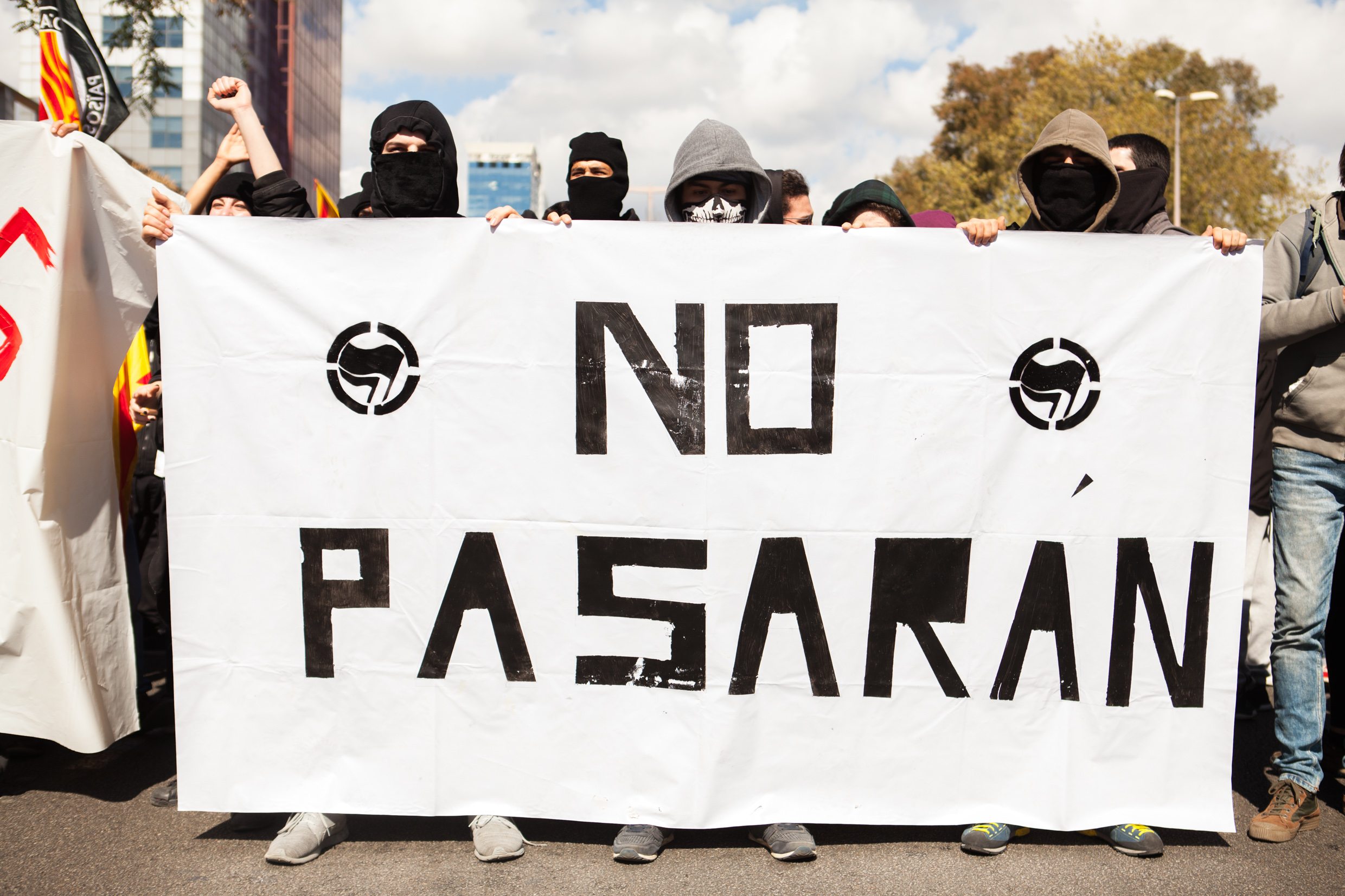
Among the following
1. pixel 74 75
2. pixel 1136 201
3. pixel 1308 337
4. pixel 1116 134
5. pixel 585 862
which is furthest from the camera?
pixel 1116 134

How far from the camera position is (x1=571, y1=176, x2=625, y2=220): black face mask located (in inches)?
128

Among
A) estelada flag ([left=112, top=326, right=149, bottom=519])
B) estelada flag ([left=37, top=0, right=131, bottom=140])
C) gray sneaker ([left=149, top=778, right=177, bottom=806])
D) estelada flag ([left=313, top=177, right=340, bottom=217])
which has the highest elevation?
estelada flag ([left=313, top=177, right=340, bottom=217])

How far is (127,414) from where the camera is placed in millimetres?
3453

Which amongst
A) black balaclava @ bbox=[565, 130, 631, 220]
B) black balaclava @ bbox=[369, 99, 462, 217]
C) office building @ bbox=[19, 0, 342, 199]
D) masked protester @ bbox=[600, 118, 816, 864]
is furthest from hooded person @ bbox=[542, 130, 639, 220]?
office building @ bbox=[19, 0, 342, 199]

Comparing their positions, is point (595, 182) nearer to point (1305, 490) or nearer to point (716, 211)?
point (716, 211)

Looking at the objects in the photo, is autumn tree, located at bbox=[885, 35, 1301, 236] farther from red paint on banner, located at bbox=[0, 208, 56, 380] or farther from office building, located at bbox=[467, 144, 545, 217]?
office building, located at bbox=[467, 144, 545, 217]

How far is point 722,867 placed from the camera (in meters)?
2.66

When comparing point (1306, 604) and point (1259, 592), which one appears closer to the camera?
point (1306, 604)

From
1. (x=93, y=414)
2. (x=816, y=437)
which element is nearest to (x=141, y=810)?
(x=93, y=414)

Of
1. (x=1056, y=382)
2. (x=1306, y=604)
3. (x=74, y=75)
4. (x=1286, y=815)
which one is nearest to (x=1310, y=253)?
(x=1056, y=382)

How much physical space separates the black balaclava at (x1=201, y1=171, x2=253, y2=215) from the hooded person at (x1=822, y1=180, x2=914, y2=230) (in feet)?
6.65

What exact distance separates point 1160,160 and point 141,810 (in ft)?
13.3

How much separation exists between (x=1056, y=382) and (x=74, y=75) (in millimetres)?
3670

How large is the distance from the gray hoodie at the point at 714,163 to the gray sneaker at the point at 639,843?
190cm
